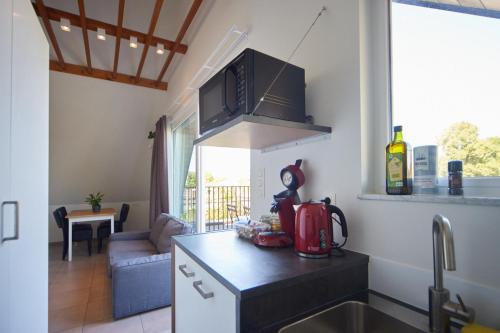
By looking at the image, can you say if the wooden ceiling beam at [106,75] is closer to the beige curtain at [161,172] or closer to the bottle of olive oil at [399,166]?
the beige curtain at [161,172]

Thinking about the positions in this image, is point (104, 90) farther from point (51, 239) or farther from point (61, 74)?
point (51, 239)

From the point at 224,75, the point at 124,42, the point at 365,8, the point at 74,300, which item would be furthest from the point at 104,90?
the point at 365,8

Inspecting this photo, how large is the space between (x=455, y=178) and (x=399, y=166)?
0.17 metres

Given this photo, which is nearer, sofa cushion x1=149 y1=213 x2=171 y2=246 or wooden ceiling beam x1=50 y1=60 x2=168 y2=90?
sofa cushion x1=149 y1=213 x2=171 y2=246

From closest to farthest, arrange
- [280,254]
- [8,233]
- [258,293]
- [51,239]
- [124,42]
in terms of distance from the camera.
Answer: [258,293], [280,254], [8,233], [124,42], [51,239]

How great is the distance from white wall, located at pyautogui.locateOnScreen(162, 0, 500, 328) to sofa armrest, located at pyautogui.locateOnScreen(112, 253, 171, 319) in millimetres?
1524

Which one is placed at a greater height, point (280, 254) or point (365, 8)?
point (365, 8)

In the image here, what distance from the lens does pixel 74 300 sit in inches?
101

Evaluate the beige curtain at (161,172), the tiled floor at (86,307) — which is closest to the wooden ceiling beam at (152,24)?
the beige curtain at (161,172)

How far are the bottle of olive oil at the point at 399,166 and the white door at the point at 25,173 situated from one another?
1697mm

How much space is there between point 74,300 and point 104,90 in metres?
3.28

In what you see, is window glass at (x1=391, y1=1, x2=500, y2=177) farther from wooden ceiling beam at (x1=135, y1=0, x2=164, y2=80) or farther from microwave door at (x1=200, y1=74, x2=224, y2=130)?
wooden ceiling beam at (x1=135, y1=0, x2=164, y2=80)

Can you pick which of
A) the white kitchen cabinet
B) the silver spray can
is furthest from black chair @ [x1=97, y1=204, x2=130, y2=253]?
the silver spray can

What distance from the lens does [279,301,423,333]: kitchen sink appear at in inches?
30.5
